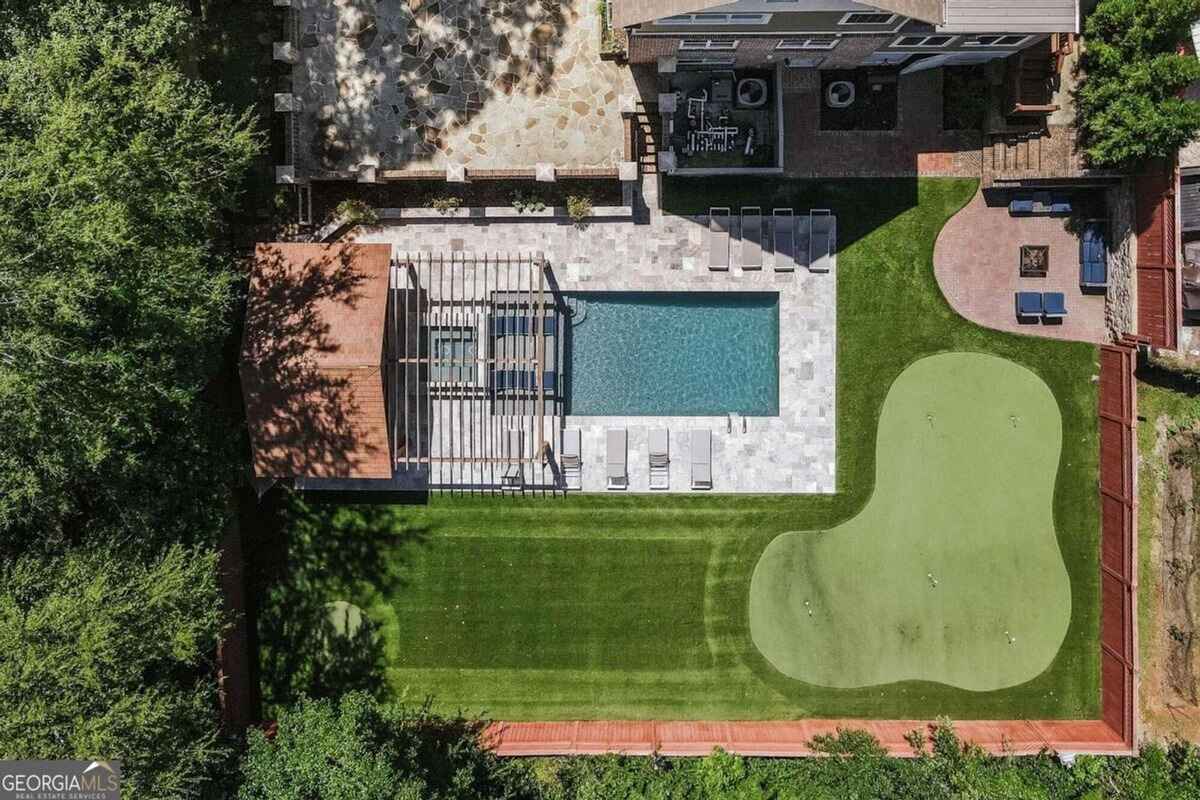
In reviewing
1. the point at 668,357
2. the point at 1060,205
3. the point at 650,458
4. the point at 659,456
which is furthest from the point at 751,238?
the point at 1060,205

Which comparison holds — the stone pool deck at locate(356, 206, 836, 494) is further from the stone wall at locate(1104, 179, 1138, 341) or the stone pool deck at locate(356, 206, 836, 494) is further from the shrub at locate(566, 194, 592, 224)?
the stone wall at locate(1104, 179, 1138, 341)

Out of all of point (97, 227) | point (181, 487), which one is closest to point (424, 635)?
point (181, 487)

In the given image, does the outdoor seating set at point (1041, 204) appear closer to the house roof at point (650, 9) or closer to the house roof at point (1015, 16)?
the house roof at point (1015, 16)

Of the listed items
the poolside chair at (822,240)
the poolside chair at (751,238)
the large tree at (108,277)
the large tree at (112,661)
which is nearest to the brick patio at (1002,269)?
the poolside chair at (822,240)

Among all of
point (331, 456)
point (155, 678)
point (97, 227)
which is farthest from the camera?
point (331, 456)

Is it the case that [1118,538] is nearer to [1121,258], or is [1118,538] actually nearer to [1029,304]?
[1029,304]

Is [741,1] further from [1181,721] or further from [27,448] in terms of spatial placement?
[1181,721]
